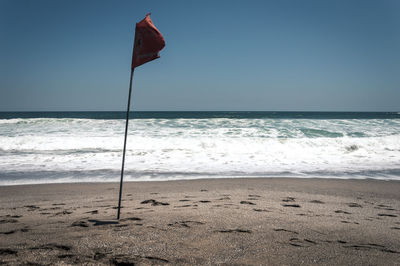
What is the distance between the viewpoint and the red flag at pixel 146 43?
2867 millimetres

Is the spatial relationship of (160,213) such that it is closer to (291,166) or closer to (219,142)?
(291,166)

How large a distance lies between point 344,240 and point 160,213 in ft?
7.47

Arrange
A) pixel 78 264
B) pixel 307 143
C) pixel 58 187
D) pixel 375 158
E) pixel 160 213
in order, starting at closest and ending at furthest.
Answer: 1. pixel 78 264
2. pixel 160 213
3. pixel 58 187
4. pixel 375 158
5. pixel 307 143

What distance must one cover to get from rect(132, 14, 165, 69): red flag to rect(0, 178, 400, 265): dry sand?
197cm

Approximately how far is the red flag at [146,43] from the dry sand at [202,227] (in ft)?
6.47

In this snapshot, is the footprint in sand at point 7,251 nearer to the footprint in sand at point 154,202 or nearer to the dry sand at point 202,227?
the dry sand at point 202,227

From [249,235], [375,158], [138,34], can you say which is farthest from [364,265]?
[375,158]

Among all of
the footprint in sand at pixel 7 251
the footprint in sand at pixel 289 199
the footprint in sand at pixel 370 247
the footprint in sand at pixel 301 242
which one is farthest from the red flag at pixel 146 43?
the footprint in sand at pixel 289 199

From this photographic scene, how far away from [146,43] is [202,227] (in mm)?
2246

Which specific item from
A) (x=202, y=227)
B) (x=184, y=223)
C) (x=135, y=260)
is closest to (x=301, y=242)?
(x=202, y=227)

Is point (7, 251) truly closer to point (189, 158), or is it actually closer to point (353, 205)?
point (353, 205)

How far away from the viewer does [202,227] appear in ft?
9.58

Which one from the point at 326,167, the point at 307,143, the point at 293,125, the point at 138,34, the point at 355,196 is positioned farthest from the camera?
the point at 293,125

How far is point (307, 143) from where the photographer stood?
1319 cm
